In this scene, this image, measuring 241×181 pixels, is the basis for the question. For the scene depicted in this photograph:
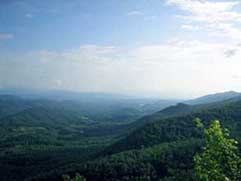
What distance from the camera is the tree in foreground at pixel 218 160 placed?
1582cm

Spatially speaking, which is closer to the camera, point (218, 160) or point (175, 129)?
point (218, 160)

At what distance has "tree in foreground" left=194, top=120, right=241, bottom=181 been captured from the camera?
51.9 ft

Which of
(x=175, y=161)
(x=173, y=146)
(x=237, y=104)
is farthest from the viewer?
(x=237, y=104)

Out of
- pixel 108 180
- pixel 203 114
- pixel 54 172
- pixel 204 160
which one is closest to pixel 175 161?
pixel 108 180

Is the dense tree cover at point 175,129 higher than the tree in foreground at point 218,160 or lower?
lower

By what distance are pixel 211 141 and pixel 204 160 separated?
48.8 inches

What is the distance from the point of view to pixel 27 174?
566 ft

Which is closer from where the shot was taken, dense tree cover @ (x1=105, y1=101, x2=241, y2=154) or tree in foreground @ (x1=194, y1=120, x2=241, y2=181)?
tree in foreground @ (x1=194, y1=120, x2=241, y2=181)

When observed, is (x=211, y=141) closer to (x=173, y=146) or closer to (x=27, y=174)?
(x=173, y=146)

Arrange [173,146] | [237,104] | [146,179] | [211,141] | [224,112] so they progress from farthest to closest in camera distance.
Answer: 1. [237,104]
2. [224,112]
3. [173,146]
4. [146,179]
5. [211,141]

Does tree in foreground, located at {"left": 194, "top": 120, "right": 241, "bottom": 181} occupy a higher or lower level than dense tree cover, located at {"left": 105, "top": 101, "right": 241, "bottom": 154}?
higher

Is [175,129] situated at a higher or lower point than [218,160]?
lower

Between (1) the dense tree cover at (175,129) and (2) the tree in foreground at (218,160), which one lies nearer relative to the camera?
(2) the tree in foreground at (218,160)

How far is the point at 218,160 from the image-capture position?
16.2 m
